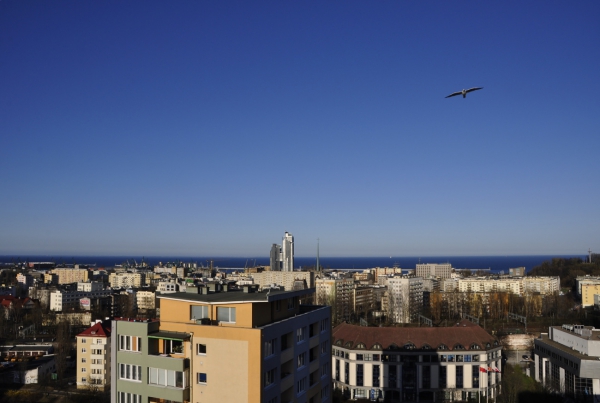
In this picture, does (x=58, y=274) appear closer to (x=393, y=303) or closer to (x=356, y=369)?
(x=393, y=303)

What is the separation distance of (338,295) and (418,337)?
2757cm

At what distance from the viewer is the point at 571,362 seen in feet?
62.2

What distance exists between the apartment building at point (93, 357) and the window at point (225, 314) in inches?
615

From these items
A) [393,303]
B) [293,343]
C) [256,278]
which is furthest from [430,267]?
[293,343]

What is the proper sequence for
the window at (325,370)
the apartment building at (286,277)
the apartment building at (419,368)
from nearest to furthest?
the window at (325,370) → the apartment building at (419,368) → the apartment building at (286,277)

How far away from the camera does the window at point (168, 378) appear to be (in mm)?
6988

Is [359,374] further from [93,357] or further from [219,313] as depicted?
[219,313]

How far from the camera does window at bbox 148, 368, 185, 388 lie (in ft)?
22.9

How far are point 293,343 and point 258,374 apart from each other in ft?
3.86

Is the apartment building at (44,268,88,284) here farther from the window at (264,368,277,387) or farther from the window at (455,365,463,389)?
the window at (264,368,277,387)

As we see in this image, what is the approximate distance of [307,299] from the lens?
42094 mm

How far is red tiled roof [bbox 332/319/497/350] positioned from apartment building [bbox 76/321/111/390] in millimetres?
9238

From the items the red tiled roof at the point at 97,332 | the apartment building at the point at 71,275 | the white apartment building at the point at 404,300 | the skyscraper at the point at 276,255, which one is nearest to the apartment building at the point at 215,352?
the red tiled roof at the point at 97,332

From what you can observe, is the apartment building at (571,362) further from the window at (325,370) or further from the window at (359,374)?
the window at (325,370)
